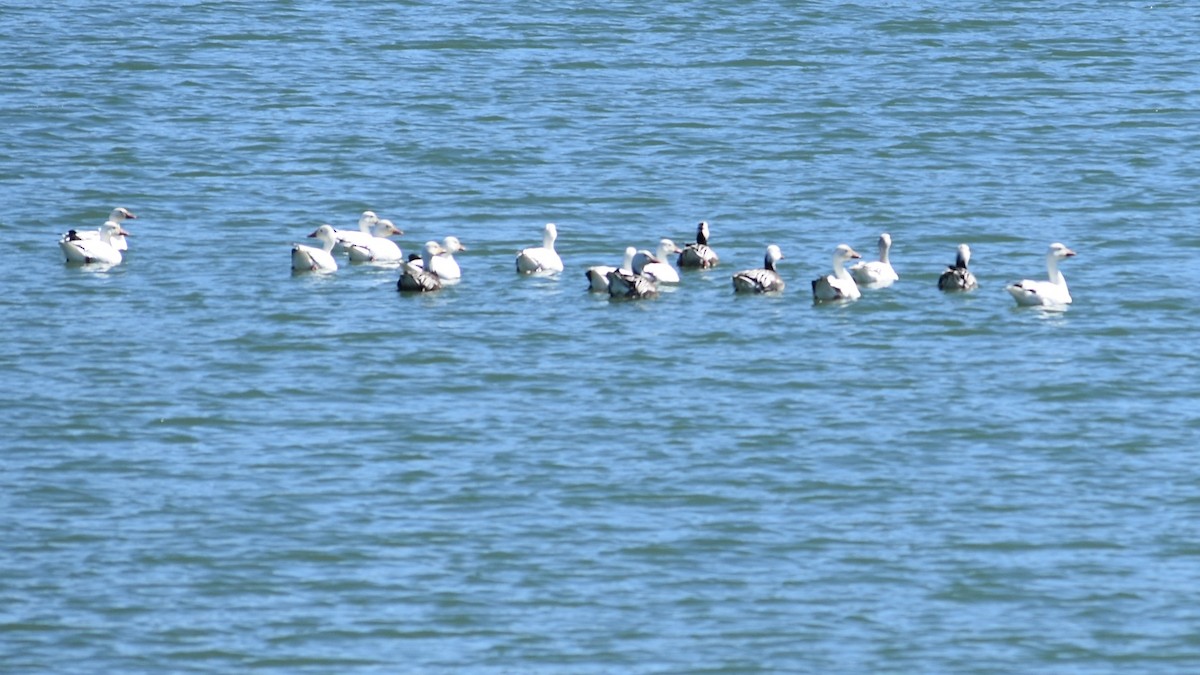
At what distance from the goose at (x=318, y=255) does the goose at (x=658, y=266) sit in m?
3.68

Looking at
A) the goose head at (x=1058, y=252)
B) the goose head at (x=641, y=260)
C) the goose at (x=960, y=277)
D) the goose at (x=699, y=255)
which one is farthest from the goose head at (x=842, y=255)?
the goose head at (x=1058, y=252)

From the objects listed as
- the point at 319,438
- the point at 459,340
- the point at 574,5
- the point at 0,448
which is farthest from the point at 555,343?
the point at 574,5

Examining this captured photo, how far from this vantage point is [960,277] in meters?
27.4

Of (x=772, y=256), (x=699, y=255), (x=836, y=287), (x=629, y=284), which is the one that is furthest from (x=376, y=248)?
(x=836, y=287)

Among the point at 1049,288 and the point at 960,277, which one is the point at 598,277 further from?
the point at 1049,288

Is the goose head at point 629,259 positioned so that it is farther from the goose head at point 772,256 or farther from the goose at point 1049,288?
the goose at point 1049,288

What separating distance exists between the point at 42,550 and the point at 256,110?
20.9 metres

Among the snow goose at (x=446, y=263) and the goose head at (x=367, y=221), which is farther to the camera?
the goose head at (x=367, y=221)

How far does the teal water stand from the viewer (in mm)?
18125

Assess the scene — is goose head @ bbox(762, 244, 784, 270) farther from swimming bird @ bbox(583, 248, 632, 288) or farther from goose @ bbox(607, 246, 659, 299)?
swimming bird @ bbox(583, 248, 632, 288)

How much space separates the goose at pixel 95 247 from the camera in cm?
2902

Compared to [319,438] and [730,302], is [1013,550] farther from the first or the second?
[730,302]

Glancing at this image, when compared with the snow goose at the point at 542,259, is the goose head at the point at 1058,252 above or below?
above

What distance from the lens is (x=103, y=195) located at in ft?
109
